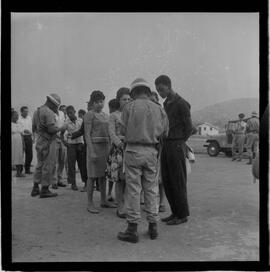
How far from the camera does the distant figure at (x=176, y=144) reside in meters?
5.11

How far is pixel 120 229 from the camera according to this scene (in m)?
4.84

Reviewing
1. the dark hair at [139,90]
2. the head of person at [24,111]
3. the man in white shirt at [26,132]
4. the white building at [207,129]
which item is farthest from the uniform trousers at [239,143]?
the dark hair at [139,90]

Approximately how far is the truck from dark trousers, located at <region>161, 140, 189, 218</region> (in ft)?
35.0

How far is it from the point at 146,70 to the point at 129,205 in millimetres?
7751

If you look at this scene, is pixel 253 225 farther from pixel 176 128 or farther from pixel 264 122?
pixel 264 122

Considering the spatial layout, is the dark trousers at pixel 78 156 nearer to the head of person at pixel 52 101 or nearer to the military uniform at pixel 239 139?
the head of person at pixel 52 101

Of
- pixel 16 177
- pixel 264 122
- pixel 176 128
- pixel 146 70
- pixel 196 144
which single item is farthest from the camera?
pixel 196 144

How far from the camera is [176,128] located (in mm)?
5137

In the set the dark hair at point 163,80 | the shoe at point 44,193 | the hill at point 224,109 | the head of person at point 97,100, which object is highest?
the hill at point 224,109

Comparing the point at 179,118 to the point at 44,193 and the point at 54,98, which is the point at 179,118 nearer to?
the point at 54,98

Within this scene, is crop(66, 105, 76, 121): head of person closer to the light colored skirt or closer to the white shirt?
the light colored skirt

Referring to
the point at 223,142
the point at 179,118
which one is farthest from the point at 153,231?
the point at 223,142

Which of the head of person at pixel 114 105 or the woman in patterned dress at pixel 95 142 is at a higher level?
the head of person at pixel 114 105
